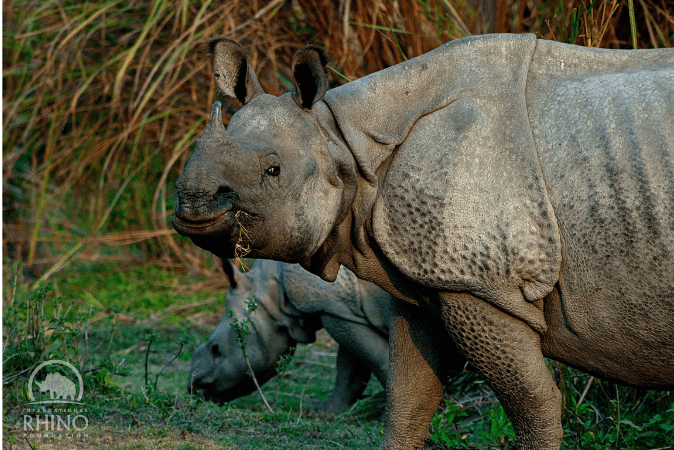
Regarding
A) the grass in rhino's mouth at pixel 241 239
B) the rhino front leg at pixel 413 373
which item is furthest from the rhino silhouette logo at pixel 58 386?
the grass in rhino's mouth at pixel 241 239

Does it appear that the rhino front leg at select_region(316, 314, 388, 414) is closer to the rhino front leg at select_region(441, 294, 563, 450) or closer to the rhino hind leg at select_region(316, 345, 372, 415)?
the rhino hind leg at select_region(316, 345, 372, 415)

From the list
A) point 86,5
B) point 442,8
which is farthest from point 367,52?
point 86,5

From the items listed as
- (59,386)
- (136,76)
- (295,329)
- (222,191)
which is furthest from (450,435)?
(136,76)

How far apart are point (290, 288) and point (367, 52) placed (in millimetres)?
1996

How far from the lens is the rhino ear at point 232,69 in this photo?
2588 mm

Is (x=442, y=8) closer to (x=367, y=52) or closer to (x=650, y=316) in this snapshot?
(x=367, y=52)

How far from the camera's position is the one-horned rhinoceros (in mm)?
2346

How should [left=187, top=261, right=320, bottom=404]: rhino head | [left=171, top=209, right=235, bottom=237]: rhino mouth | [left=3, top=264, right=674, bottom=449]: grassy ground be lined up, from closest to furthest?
[left=171, top=209, right=235, bottom=237]: rhino mouth, [left=3, top=264, right=674, bottom=449]: grassy ground, [left=187, top=261, right=320, bottom=404]: rhino head

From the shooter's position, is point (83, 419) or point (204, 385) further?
point (204, 385)

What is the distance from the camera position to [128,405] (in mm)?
3898

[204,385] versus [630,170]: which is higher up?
[630,170]

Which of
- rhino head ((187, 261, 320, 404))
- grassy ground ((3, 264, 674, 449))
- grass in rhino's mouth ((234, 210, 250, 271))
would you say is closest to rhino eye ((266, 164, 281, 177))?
grass in rhino's mouth ((234, 210, 250, 271))

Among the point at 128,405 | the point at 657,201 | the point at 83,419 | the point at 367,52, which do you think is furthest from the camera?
the point at 367,52

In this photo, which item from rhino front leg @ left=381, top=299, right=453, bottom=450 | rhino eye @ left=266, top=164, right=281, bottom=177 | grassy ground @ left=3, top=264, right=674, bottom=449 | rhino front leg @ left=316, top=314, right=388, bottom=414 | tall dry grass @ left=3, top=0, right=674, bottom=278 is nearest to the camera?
rhino eye @ left=266, top=164, right=281, bottom=177
